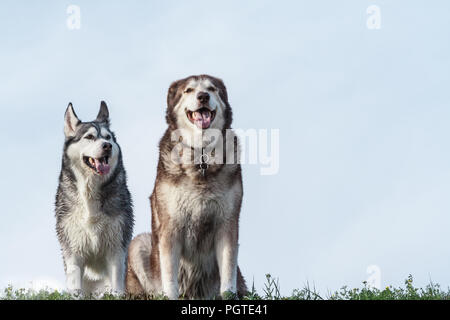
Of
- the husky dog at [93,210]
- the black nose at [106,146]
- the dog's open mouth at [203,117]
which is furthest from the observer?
the husky dog at [93,210]

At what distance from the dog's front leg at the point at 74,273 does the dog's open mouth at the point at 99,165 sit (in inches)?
57.8

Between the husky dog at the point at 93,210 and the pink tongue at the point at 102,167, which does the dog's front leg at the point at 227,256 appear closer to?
the husky dog at the point at 93,210

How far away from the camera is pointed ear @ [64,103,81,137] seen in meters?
10.6

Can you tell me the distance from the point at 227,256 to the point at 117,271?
223 centimetres

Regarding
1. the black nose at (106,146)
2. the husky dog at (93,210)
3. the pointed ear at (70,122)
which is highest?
the pointed ear at (70,122)

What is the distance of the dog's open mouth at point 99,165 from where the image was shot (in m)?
10.4

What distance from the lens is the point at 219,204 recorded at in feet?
29.9

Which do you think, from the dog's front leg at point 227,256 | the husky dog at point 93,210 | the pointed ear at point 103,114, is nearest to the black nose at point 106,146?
the husky dog at point 93,210

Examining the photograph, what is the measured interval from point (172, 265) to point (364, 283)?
2778 millimetres

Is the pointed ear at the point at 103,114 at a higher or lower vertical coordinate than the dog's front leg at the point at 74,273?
higher

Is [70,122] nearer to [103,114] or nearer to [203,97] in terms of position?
[103,114]

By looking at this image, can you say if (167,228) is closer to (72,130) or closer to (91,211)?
(91,211)

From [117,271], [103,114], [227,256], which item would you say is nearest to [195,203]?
[227,256]

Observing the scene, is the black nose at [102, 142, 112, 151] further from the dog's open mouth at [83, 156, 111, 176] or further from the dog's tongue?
the dog's tongue
